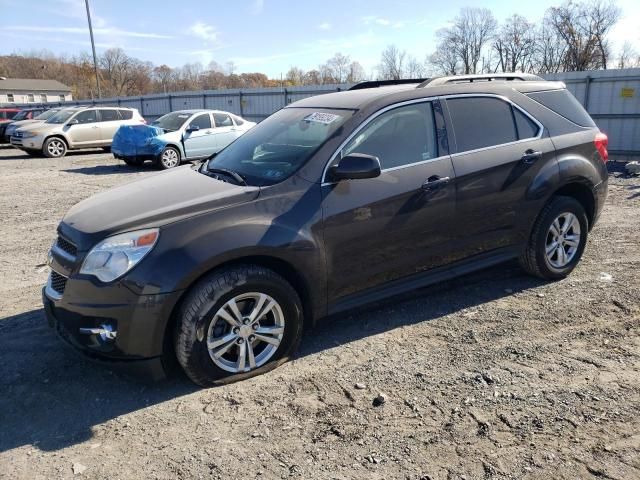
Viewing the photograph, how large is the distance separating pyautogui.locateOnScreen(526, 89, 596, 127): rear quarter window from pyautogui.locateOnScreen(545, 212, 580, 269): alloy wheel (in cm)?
93

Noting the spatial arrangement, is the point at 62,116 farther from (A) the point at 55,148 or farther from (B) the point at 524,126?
(B) the point at 524,126

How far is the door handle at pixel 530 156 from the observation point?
453 cm

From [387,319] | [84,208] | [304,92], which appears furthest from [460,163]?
[304,92]

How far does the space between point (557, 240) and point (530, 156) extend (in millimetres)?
922

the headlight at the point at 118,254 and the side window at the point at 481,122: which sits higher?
the side window at the point at 481,122

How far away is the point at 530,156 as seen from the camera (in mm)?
4555

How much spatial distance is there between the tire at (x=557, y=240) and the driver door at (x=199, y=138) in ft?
37.5

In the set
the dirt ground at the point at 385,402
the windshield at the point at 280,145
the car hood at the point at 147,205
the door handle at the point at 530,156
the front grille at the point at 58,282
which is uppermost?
the windshield at the point at 280,145

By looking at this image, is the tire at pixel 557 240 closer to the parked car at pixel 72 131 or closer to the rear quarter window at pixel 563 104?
the rear quarter window at pixel 563 104

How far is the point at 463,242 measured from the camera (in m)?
4.30

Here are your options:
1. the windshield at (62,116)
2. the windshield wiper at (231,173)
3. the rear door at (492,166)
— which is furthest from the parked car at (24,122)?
the rear door at (492,166)

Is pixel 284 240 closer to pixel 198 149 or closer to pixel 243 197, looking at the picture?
pixel 243 197

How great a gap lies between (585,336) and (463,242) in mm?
1145

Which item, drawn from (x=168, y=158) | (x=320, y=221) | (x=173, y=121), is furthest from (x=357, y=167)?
(x=173, y=121)
